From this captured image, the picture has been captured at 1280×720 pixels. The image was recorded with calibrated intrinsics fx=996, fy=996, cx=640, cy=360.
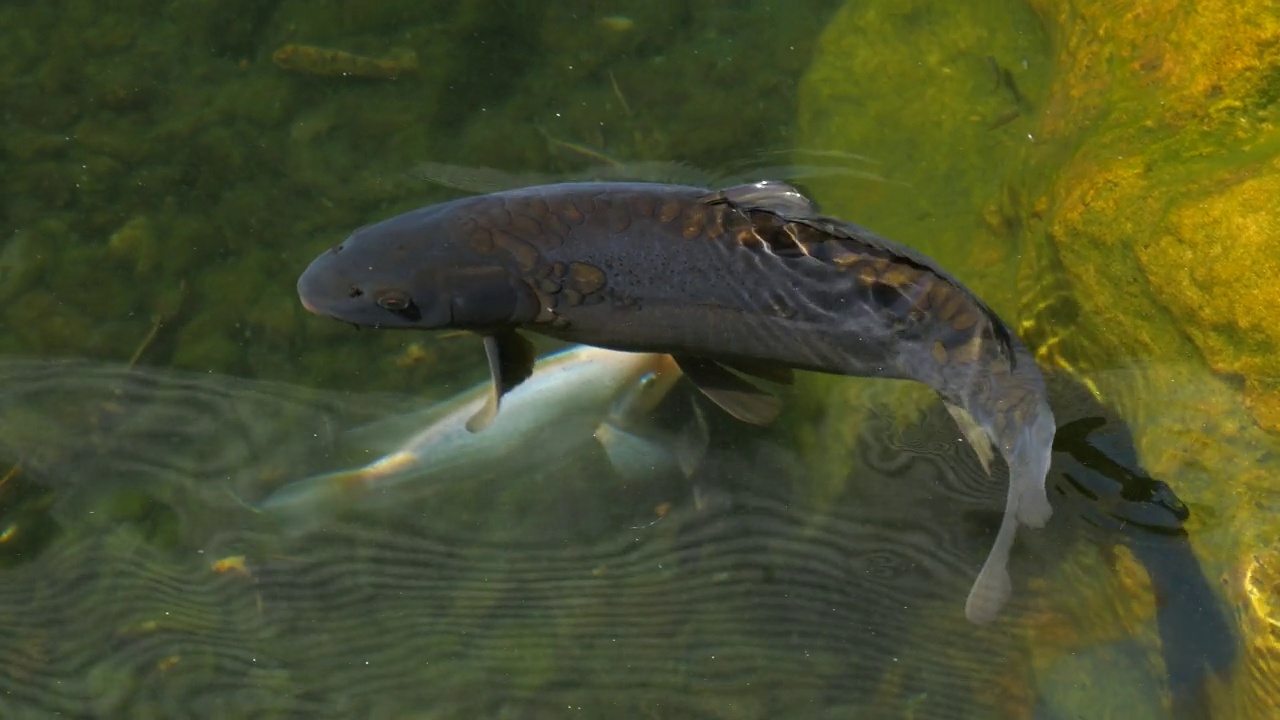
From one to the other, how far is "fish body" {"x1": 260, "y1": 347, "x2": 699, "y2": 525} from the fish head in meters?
0.94

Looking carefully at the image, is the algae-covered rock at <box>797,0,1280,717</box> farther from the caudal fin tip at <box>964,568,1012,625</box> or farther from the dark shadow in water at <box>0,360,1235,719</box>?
the caudal fin tip at <box>964,568,1012,625</box>

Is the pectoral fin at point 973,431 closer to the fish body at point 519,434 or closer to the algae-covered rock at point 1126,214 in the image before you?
the algae-covered rock at point 1126,214

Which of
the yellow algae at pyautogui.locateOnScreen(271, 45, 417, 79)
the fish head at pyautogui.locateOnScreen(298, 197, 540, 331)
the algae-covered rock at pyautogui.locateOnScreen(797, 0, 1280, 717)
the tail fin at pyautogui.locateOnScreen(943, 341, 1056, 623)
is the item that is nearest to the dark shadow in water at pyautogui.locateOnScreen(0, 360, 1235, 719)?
the algae-covered rock at pyautogui.locateOnScreen(797, 0, 1280, 717)

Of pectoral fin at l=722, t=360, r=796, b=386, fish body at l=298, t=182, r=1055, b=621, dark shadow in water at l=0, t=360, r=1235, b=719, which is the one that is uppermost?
Result: fish body at l=298, t=182, r=1055, b=621

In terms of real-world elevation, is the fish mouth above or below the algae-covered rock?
below

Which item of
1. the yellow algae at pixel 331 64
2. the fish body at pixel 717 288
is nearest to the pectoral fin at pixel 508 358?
the fish body at pixel 717 288

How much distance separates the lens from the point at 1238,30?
3.38 m

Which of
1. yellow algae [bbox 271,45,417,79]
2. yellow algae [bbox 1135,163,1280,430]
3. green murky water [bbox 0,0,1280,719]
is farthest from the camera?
yellow algae [bbox 271,45,417,79]

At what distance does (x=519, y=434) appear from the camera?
4.19 metres

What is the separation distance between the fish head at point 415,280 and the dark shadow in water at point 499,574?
110 centimetres

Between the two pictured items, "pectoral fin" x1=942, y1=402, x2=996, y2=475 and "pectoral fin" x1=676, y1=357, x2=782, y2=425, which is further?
"pectoral fin" x1=676, y1=357, x2=782, y2=425

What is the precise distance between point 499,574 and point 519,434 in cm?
58

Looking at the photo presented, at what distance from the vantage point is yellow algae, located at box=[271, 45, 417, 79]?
190 inches

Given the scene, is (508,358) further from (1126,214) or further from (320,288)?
(1126,214)
